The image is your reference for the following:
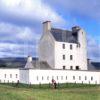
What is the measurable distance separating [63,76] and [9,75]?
12684 millimetres

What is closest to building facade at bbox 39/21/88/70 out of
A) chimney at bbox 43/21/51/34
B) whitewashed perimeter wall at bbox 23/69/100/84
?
chimney at bbox 43/21/51/34

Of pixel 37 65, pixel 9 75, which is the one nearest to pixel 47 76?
pixel 37 65

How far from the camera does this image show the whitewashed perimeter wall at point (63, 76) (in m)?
74.4

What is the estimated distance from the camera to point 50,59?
82875 mm

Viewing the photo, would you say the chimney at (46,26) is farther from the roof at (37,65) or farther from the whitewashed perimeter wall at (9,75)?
the whitewashed perimeter wall at (9,75)

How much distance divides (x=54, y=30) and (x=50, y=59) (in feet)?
24.7

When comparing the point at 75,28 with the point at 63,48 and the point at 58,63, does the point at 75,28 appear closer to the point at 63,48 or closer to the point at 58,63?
the point at 63,48

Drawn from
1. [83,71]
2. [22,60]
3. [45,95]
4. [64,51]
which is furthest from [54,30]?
[45,95]

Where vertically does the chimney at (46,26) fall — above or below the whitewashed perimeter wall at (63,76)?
above

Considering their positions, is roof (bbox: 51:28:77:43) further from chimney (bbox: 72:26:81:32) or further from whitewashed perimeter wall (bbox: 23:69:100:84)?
whitewashed perimeter wall (bbox: 23:69:100:84)

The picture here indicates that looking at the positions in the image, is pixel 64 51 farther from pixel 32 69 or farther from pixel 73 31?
pixel 32 69

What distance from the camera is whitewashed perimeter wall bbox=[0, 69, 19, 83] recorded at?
78688 millimetres

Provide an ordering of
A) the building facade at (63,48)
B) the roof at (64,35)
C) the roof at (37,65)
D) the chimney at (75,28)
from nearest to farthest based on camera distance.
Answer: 1. the roof at (37,65)
2. the building facade at (63,48)
3. the roof at (64,35)
4. the chimney at (75,28)

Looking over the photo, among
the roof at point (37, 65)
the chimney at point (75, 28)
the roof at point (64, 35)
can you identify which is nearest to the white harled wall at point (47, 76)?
the roof at point (37, 65)
